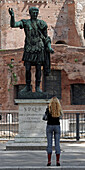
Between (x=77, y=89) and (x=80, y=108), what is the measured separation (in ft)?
4.89

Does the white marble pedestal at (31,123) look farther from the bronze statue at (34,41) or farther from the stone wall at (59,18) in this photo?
the stone wall at (59,18)

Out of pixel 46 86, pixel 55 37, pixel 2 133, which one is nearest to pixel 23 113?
pixel 2 133

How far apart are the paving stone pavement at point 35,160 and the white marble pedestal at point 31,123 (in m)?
0.47

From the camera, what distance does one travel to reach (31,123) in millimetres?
12062

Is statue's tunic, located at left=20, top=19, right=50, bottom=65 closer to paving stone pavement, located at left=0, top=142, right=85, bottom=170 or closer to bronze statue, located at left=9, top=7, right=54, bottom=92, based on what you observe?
bronze statue, located at left=9, top=7, right=54, bottom=92

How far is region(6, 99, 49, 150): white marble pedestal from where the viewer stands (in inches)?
473

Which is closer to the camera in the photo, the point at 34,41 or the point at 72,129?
the point at 34,41

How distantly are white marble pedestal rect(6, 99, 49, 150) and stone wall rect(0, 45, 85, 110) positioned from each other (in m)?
17.5

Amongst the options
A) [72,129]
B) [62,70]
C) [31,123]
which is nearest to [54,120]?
[31,123]

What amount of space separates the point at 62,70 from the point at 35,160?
1999 cm

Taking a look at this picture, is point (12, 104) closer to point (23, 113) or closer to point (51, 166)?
point (23, 113)

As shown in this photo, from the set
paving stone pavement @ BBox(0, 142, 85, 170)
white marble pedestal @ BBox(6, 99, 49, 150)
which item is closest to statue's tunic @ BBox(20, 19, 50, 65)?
white marble pedestal @ BBox(6, 99, 49, 150)

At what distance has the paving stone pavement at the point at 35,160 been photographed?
915cm

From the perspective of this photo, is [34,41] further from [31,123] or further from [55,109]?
[55,109]
